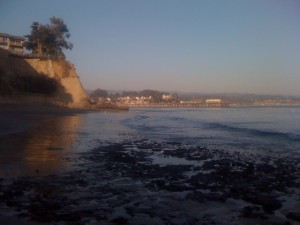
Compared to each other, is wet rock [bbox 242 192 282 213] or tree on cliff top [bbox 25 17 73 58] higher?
tree on cliff top [bbox 25 17 73 58]

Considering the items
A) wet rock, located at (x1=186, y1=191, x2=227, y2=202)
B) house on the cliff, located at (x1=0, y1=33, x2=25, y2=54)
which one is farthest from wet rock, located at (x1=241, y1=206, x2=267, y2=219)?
house on the cliff, located at (x1=0, y1=33, x2=25, y2=54)

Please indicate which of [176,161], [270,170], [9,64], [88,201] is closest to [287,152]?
[270,170]

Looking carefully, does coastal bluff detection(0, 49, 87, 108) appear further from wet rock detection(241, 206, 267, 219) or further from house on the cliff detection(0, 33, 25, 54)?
wet rock detection(241, 206, 267, 219)

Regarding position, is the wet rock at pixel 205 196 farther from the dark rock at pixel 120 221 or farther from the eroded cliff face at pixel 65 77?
the eroded cliff face at pixel 65 77

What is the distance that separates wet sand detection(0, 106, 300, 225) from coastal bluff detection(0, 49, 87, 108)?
3254cm

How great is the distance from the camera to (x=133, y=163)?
10.5 m

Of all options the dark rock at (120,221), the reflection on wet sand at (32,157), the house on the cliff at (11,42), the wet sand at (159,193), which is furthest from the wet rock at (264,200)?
the house on the cliff at (11,42)

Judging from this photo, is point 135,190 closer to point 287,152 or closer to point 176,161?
point 176,161

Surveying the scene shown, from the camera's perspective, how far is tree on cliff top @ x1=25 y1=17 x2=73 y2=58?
55.8 metres

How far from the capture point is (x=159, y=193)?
6949 mm

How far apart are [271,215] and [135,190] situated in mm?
2776

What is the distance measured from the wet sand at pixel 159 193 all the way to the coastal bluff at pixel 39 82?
32543 mm

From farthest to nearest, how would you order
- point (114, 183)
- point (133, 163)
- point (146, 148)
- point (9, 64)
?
point (9, 64) → point (146, 148) → point (133, 163) → point (114, 183)

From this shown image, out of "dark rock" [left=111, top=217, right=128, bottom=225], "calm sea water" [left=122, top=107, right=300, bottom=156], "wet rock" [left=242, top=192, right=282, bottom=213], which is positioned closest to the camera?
"dark rock" [left=111, top=217, right=128, bottom=225]
